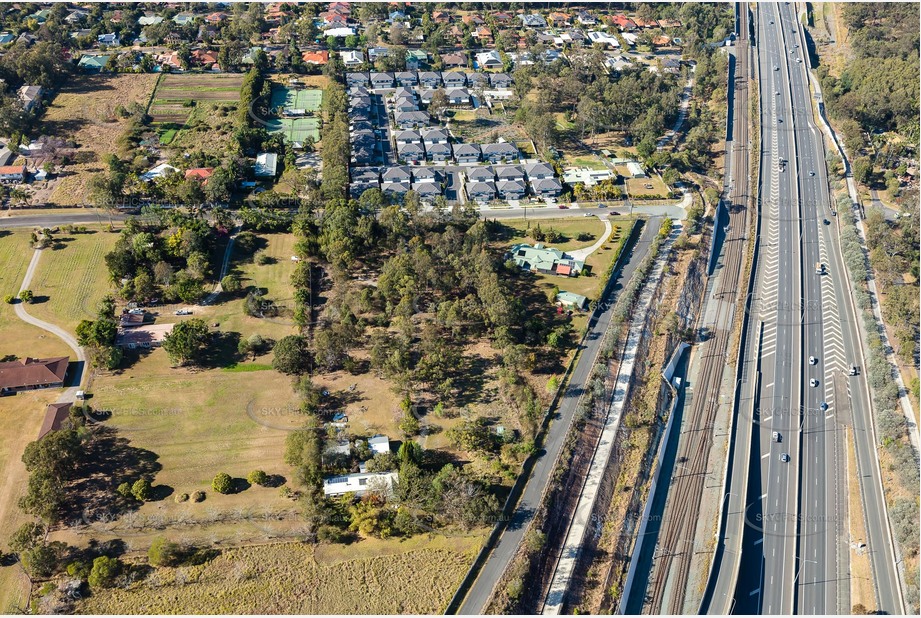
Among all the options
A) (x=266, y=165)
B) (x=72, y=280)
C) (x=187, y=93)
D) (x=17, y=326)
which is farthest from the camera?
(x=187, y=93)

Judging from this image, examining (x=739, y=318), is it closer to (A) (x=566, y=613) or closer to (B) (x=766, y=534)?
(B) (x=766, y=534)

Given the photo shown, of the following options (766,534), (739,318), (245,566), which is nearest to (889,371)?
(739,318)

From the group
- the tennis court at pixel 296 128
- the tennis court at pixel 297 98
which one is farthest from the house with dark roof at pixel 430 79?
the tennis court at pixel 296 128

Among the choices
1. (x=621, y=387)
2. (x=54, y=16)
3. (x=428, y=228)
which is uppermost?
(x=54, y=16)

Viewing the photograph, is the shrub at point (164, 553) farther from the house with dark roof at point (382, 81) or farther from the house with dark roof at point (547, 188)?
the house with dark roof at point (382, 81)

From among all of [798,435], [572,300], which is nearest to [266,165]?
[572,300]

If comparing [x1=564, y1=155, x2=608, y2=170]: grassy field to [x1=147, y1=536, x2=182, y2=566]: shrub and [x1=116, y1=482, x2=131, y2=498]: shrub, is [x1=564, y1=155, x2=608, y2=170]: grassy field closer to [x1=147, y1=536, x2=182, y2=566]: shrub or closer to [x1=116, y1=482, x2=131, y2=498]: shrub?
[x1=116, y1=482, x2=131, y2=498]: shrub

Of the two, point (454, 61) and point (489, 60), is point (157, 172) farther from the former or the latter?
point (489, 60)
